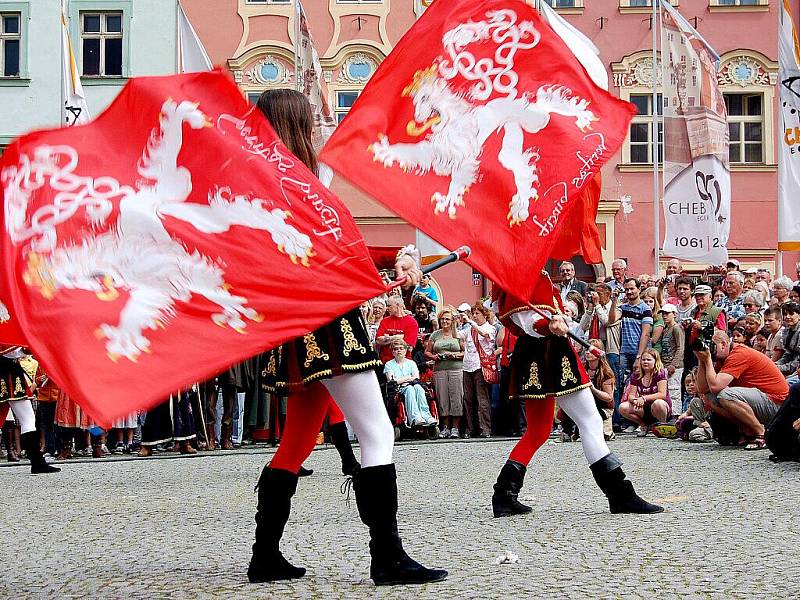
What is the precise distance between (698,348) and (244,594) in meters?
8.51

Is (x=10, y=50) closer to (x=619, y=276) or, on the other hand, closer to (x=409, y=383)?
(x=409, y=383)

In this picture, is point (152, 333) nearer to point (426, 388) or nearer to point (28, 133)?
point (28, 133)

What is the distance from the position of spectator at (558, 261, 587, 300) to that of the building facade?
16.6 metres

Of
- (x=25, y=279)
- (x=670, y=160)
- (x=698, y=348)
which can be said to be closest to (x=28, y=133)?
(x=25, y=279)

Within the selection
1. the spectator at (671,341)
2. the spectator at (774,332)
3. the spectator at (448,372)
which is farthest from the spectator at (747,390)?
the spectator at (448,372)

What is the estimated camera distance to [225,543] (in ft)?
23.0

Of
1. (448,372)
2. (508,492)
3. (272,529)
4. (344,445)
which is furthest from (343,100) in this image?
(272,529)

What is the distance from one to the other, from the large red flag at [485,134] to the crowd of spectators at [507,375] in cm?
679

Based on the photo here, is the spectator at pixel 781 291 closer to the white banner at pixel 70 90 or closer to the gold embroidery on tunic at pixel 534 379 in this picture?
the gold embroidery on tunic at pixel 534 379

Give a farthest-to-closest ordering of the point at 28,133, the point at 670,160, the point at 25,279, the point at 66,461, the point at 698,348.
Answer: the point at 670,160, the point at 66,461, the point at 698,348, the point at 28,133, the point at 25,279

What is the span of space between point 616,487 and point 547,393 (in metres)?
0.66

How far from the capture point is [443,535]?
23.1ft

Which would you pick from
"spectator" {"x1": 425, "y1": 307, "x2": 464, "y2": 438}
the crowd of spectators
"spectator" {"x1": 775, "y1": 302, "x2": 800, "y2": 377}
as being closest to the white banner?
the crowd of spectators

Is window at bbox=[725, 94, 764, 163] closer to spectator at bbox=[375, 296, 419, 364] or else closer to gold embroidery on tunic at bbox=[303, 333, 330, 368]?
spectator at bbox=[375, 296, 419, 364]
